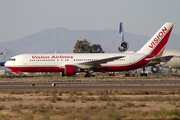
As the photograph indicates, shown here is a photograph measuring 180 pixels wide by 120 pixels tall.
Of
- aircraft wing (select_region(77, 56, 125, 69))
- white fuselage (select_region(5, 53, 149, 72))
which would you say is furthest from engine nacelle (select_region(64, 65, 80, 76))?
aircraft wing (select_region(77, 56, 125, 69))

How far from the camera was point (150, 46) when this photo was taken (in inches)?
2228

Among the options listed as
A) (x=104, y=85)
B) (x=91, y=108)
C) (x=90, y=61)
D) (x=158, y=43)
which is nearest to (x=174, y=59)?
(x=158, y=43)

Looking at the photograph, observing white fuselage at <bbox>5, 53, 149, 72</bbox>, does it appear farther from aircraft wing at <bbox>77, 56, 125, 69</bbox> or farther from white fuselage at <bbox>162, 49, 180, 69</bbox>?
white fuselage at <bbox>162, 49, 180, 69</bbox>

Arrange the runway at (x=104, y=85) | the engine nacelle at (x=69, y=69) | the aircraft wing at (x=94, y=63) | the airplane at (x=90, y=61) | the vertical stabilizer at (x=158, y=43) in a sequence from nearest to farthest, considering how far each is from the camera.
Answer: the runway at (x=104, y=85), the engine nacelle at (x=69, y=69), the aircraft wing at (x=94, y=63), the airplane at (x=90, y=61), the vertical stabilizer at (x=158, y=43)

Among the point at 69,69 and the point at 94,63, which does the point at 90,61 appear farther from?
the point at 69,69

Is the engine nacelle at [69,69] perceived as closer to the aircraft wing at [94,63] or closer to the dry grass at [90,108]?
the aircraft wing at [94,63]

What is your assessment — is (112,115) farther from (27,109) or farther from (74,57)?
(74,57)

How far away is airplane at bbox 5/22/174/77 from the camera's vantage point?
5412 cm

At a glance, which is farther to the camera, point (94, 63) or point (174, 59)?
point (174, 59)

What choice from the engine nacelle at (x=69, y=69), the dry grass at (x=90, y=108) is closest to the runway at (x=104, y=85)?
the dry grass at (x=90, y=108)

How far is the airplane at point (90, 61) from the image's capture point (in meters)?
54.1

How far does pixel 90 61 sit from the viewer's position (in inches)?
2087

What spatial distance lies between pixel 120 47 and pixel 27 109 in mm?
59605

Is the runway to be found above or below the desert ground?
above
